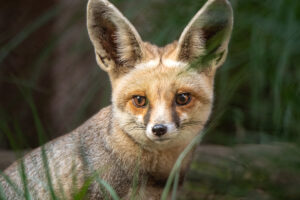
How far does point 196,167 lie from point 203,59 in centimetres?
128

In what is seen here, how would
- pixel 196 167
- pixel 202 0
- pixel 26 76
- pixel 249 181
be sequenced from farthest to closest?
pixel 26 76 < pixel 196 167 < pixel 202 0 < pixel 249 181

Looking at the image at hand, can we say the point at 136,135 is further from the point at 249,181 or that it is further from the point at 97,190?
the point at 249,181

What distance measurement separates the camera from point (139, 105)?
2.49 m

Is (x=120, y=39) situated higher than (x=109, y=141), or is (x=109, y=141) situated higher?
(x=120, y=39)

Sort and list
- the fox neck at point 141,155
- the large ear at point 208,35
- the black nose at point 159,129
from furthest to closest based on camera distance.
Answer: the fox neck at point 141,155, the large ear at point 208,35, the black nose at point 159,129

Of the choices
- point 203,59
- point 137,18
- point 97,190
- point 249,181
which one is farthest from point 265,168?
point 137,18

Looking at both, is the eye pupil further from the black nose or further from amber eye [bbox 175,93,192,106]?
the black nose

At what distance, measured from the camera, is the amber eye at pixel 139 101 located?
248 cm

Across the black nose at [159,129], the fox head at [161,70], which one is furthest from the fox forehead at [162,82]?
the black nose at [159,129]

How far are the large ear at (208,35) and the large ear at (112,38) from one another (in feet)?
0.87

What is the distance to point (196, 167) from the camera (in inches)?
135

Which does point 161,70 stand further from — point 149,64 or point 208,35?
point 208,35

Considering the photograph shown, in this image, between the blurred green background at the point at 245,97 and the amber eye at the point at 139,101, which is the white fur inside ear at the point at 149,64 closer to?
the amber eye at the point at 139,101

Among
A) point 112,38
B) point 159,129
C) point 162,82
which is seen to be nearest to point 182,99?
point 162,82
